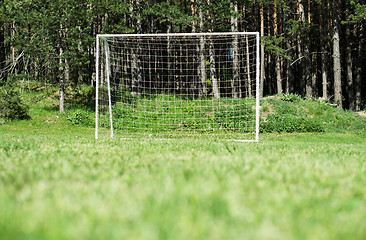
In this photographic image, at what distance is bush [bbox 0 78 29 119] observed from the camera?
15577 millimetres

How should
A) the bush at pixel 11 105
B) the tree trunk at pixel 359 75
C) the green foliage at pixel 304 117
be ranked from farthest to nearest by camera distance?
A: 1. the tree trunk at pixel 359 75
2. the bush at pixel 11 105
3. the green foliage at pixel 304 117

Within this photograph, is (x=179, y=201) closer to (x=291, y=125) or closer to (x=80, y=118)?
(x=291, y=125)

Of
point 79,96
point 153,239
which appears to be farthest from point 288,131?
point 153,239

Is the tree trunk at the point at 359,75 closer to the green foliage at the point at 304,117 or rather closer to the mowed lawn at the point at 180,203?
the green foliage at the point at 304,117

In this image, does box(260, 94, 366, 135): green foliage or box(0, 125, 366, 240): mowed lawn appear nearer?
box(0, 125, 366, 240): mowed lawn

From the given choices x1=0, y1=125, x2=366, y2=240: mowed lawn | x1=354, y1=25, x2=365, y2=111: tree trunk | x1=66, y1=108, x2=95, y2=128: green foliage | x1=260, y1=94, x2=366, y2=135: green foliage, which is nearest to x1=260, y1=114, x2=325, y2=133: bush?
x1=260, y1=94, x2=366, y2=135: green foliage

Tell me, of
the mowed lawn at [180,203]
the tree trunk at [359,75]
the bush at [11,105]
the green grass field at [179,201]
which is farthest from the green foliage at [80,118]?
the tree trunk at [359,75]

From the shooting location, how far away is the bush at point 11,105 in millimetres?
15577

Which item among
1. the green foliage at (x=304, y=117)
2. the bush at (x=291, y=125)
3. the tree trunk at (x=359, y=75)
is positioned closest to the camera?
the bush at (x=291, y=125)

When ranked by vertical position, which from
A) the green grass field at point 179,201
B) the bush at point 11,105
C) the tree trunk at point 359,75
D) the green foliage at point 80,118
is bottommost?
the green grass field at point 179,201

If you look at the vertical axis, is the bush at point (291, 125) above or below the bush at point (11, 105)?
below

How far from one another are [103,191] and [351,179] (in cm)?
212

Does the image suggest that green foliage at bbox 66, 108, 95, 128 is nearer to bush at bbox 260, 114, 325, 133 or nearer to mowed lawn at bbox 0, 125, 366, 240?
bush at bbox 260, 114, 325, 133

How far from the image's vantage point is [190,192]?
2.10 metres
